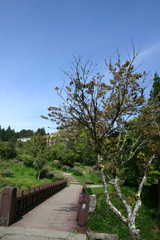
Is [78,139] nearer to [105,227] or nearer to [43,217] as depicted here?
[43,217]

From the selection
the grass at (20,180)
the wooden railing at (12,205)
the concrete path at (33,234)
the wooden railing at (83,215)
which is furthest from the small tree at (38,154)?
the concrete path at (33,234)

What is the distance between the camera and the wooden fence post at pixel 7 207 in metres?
5.92

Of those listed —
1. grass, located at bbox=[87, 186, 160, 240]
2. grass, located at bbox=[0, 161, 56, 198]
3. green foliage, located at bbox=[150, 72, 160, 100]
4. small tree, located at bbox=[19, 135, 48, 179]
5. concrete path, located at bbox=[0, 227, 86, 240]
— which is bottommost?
grass, located at bbox=[87, 186, 160, 240]

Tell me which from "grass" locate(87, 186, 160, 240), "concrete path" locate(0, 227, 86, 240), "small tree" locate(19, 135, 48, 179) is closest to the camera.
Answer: "concrete path" locate(0, 227, 86, 240)

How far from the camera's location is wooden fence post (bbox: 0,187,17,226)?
5.92m

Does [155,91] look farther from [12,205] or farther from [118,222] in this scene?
[12,205]

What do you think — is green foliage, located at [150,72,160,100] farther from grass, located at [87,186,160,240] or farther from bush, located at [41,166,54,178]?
bush, located at [41,166,54,178]

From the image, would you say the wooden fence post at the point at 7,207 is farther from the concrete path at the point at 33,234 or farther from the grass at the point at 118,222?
the grass at the point at 118,222

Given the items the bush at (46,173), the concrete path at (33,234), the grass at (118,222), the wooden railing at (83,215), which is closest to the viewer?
the concrete path at (33,234)

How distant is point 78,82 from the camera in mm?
6949

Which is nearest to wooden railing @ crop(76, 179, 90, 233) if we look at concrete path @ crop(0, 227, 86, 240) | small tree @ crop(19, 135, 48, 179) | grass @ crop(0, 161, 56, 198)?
concrete path @ crop(0, 227, 86, 240)

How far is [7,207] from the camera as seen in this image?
6.06 m

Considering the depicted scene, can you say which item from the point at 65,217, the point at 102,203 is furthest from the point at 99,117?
the point at 102,203

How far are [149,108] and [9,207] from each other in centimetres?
621
